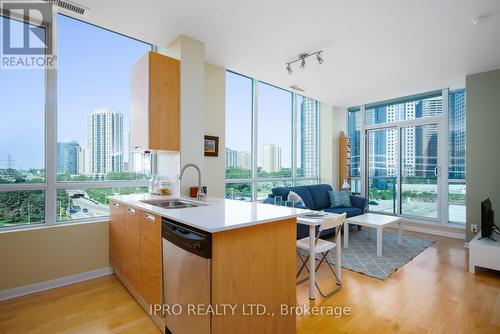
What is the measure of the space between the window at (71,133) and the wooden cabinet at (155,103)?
423 millimetres

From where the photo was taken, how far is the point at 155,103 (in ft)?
9.21

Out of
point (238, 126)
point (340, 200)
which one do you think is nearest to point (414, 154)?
point (340, 200)

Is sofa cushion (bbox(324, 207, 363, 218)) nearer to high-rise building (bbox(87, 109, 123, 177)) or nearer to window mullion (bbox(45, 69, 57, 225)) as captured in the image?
high-rise building (bbox(87, 109, 123, 177))

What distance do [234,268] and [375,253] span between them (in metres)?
3.11

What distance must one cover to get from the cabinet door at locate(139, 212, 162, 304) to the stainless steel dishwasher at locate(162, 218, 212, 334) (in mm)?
97

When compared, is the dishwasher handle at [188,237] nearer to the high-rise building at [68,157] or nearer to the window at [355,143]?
the high-rise building at [68,157]

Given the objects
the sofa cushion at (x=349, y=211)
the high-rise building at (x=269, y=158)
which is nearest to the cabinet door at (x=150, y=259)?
the high-rise building at (x=269, y=158)

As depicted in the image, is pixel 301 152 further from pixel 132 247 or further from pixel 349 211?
pixel 132 247

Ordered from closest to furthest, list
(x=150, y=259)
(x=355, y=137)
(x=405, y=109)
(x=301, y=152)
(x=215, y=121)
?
1. (x=150, y=259)
2. (x=215, y=121)
3. (x=405, y=109)
4. (x=301, y=152)
5. (x=355, y=137)

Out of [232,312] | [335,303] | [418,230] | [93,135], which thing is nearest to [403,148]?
[418,230]

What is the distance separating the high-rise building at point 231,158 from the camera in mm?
4420

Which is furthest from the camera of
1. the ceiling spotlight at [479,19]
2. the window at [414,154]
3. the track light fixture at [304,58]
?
the window at [414,154]

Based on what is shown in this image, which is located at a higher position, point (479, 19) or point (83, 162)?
point (479, 19)

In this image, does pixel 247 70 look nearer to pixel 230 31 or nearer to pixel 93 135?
pixel 230 31
